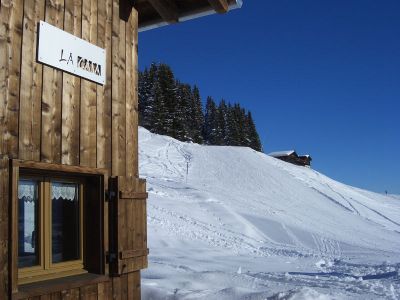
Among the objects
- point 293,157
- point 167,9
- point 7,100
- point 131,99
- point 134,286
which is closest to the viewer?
point 7,100

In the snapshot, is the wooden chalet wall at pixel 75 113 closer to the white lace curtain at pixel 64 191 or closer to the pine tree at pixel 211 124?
the white lace curtain at pixel 64 191

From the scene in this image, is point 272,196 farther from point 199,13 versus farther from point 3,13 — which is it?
point 3,13

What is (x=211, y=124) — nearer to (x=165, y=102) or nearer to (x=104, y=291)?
(x=165, y=102)

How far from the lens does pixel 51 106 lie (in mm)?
4992

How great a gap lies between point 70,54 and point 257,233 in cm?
1620

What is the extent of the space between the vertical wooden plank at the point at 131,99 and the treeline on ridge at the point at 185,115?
53371 mm

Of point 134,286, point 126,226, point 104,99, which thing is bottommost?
point 134,286

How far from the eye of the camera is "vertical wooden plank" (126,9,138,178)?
19.9 ft

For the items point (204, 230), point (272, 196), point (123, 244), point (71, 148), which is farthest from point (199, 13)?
point (272, 196)

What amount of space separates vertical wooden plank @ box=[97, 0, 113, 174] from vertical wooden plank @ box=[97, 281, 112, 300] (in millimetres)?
1276

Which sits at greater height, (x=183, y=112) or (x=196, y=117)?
(x=196, y=117)

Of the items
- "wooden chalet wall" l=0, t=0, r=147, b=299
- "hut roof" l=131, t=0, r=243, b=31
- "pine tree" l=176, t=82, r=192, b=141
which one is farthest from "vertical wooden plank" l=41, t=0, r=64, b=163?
"pine tree" l=176, t=82, r=192, b=141

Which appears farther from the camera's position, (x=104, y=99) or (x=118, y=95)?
(x=118, y=95)

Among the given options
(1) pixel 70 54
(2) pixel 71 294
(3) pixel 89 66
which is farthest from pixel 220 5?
(2) pixel 71 294
